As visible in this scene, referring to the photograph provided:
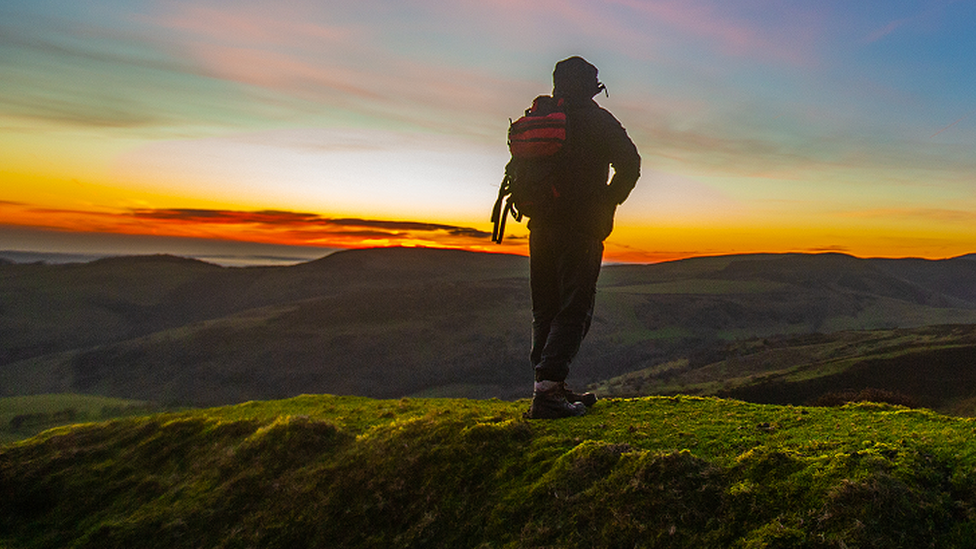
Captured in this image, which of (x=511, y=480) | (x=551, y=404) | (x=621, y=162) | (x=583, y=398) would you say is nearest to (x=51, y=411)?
(x=583, y=398)

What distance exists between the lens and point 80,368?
3059 inches

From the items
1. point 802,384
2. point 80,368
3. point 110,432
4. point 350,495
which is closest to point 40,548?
point 110,432

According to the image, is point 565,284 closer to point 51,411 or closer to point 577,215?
point 577,215

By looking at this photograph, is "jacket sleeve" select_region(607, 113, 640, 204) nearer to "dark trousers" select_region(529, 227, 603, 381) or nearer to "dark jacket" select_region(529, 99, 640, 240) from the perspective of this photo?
"dark jacket" select_region(529, 99, 640, 240)

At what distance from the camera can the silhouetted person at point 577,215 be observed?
5414 millimetres

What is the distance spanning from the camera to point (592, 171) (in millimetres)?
5473

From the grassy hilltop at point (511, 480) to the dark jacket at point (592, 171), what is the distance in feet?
6.76

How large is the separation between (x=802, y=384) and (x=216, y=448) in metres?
20.0

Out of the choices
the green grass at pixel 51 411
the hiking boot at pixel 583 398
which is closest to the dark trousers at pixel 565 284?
the hiking boot at pixel 583 398

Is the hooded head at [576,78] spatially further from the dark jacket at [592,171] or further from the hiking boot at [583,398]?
the hiking boot at [583,398]

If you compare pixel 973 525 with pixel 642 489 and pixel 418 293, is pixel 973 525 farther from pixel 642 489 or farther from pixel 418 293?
pixel 418 293

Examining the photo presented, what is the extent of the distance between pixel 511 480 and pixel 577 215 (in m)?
2.79

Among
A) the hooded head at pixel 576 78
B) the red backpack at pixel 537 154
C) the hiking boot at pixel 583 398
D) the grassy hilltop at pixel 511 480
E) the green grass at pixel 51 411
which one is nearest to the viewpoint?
the grassy hilltop at pixel 511 480

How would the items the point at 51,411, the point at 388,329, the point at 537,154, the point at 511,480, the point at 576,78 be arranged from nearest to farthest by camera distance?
the point at 511,480, the point at 537,154, the point at 576,78, the point at 51,411, the point at 388,329
